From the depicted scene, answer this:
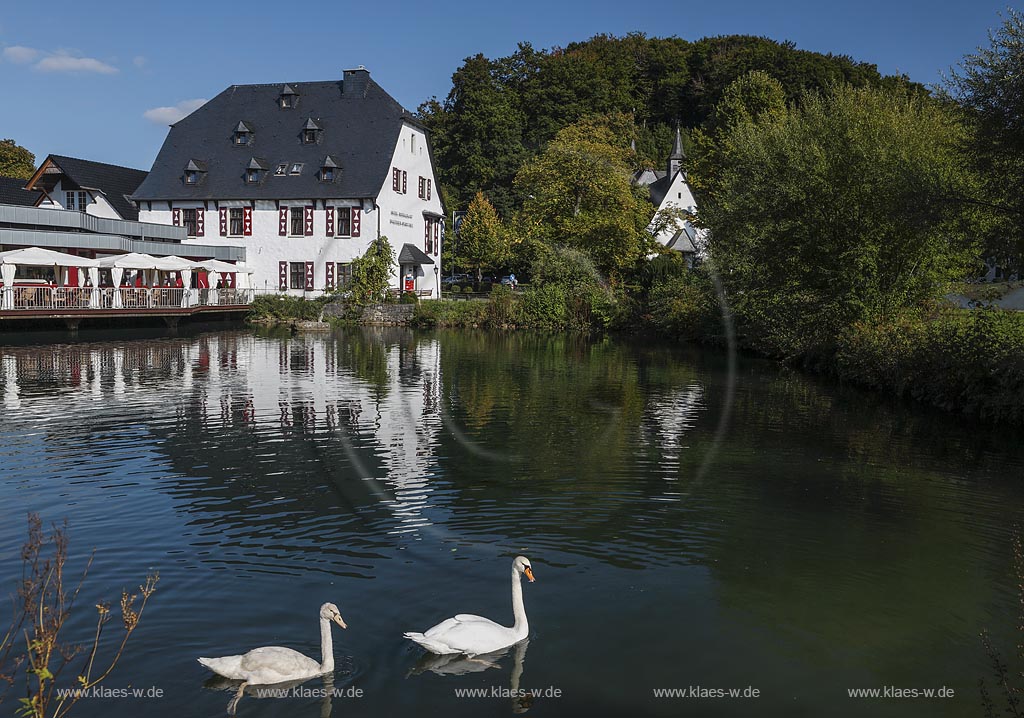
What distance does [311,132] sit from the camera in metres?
62.6

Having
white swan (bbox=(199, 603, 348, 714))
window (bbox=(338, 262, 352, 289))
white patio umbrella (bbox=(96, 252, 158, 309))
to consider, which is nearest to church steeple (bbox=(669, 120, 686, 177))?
window (bbox=(338, 262, 352, 289))

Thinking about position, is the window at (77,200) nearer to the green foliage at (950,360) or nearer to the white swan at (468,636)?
the green foliage at (950,360)

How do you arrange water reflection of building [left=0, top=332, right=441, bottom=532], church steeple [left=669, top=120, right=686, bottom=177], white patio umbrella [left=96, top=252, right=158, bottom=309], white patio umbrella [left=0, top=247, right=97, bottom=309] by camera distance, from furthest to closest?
church steeple [left=669, top=120, right=686, bottom=177]
white patio umbrella [left=96, top=252, right=158, bottom=309]
white patio umbrella [left=0, top=247, right=97, bottom=309]
water reflection of building [left=0, top=332, right=441, bottom=532]

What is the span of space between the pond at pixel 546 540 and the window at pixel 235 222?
40451mm

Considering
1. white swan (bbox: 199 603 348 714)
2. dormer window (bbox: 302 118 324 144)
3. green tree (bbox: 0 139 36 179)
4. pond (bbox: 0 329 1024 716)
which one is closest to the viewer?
white swan (bbox: 199 603 348 714)

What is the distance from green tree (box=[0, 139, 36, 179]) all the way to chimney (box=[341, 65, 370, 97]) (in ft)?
116

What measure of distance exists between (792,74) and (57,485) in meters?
94.5

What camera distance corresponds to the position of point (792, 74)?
94.6m

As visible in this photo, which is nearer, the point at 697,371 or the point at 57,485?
the point at 57,485

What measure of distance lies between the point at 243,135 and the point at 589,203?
1001 inches

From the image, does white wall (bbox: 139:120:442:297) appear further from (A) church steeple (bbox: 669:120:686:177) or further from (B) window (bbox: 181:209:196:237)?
(A) church steeple (bbox: 669:120:686:177)

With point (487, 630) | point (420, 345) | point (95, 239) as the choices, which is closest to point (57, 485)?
point (487, 630)

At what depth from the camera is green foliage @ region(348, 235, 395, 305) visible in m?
57.4

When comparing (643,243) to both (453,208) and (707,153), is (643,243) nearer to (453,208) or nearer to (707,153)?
(707,153)
